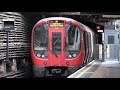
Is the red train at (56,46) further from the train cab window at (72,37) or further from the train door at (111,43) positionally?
the train door at (111,43)

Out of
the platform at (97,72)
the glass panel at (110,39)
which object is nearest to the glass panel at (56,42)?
the platform at (97,72)

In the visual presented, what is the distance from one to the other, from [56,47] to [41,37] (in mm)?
464

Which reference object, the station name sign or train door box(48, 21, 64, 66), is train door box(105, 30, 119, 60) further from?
train door box(48, 21, 64, 66)

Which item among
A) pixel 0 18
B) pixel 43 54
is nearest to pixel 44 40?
pixel 43 54

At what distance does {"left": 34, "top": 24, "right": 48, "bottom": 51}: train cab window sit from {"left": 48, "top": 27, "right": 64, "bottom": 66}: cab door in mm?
161

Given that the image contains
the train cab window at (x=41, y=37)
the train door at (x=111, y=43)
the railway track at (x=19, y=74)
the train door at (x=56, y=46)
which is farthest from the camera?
the train door at (x=111, y=43)

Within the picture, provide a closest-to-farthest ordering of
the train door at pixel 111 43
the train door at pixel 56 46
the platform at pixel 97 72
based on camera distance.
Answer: the platform at pixel 97 72 → the train door at pixel 56 46 → the train door at pixel 111 43

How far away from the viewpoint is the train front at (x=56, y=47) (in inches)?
361

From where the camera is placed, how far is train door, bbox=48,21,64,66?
30.0 feet

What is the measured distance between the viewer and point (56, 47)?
933cm
